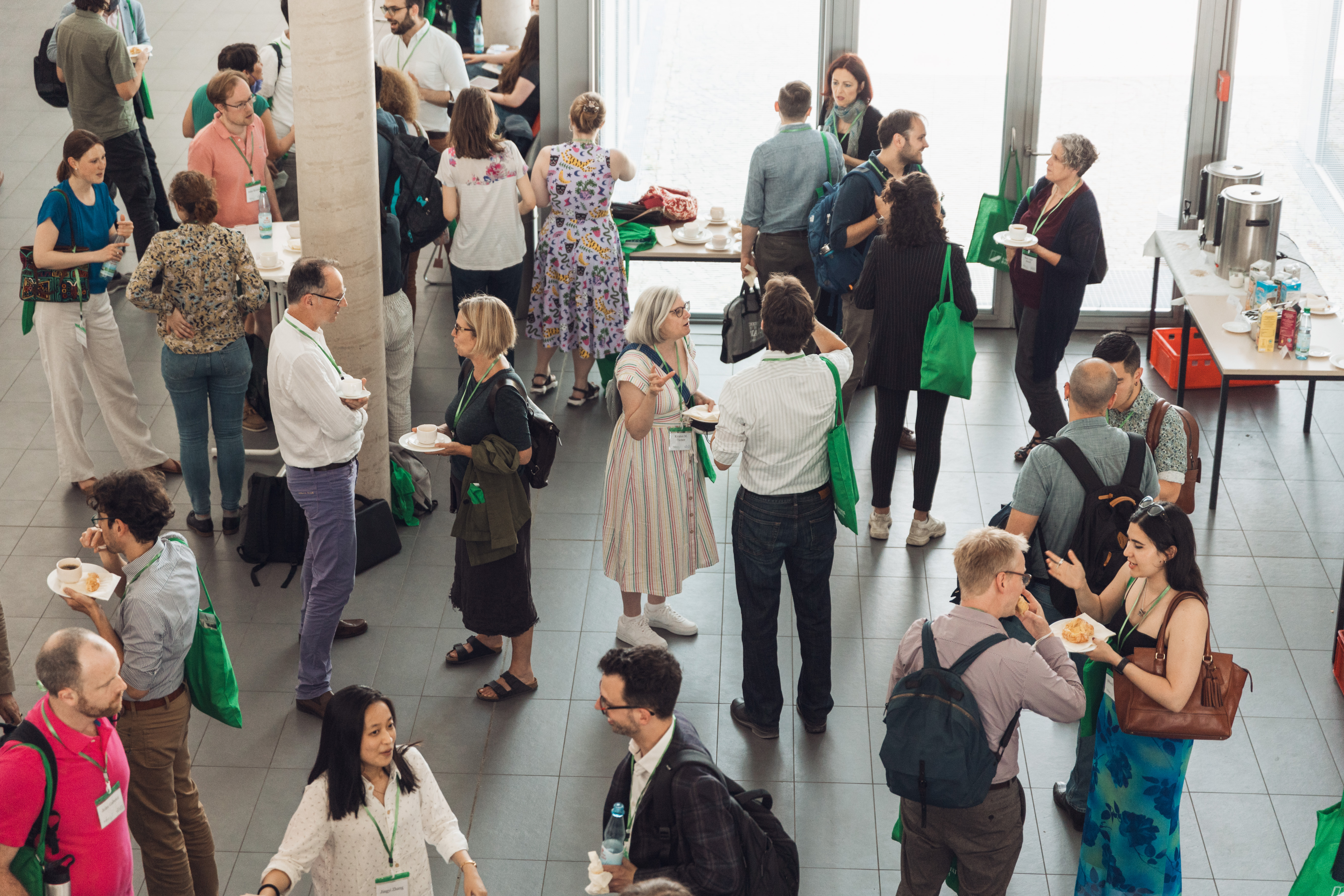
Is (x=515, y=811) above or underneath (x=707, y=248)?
underneath

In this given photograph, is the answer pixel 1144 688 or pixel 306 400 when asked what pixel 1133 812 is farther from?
pixel 306 400

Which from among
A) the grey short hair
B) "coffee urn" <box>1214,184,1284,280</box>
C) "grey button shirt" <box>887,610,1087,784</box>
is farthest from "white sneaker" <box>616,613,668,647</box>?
"coffee urn" <box>1214,184,1284,280</box>

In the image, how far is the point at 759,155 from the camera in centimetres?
747

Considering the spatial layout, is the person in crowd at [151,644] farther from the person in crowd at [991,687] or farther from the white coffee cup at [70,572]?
the person in crowd at [991,687]

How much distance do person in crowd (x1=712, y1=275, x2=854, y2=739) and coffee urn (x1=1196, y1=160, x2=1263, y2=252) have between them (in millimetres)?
3658

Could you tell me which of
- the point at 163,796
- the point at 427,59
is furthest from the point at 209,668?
the point at 427,59

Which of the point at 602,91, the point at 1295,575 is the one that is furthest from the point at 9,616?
the point at 1295,575

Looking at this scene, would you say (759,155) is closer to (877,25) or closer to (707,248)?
(707,248)

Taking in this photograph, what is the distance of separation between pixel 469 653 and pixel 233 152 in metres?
3.16

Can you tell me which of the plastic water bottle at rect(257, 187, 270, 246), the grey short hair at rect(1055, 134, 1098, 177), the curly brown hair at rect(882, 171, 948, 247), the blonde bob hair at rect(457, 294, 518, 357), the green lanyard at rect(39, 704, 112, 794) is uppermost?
the grey short hair at rect(1055, 134, 1098, 177)

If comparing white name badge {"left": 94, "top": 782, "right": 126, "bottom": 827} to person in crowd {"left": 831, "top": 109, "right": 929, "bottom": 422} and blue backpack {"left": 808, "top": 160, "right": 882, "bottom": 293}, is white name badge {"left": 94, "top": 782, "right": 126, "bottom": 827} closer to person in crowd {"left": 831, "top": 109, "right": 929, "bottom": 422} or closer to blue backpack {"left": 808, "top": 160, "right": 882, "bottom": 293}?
person in crowd {"left": 831, "top": 109, "right": 929, "bottom": 422}

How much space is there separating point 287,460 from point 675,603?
1.91m

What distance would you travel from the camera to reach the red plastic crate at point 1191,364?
26.1ft

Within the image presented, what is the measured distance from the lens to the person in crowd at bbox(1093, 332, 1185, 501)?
5004 millimetres
